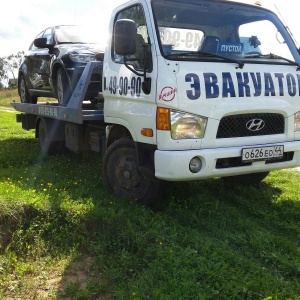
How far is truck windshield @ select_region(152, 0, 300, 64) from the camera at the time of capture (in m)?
4.19

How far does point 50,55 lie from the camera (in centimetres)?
695

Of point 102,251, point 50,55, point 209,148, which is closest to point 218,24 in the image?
point 209,148

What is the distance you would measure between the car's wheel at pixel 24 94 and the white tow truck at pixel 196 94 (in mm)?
3928

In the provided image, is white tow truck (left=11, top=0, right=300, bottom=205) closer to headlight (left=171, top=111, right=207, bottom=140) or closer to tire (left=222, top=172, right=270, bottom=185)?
headlight (left=171, top=111, right=207, bottom=140)

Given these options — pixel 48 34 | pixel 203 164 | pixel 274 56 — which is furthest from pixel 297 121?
pixel 48 34

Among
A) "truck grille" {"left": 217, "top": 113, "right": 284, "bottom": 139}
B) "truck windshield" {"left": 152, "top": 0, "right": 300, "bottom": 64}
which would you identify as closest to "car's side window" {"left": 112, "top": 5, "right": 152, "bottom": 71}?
"truck windshield" {"left": 152, "top": 0, "right": 300, "bottom": 64}

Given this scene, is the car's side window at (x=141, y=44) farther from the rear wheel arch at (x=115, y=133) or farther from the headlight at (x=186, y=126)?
the rear wheel arch at (x=115, y=133)

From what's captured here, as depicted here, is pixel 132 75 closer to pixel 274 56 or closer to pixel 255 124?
pixel 255 124

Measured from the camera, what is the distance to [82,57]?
6.25 m

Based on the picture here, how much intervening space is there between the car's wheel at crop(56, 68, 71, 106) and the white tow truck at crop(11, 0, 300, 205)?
61.3 inches

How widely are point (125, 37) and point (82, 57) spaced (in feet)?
8.39

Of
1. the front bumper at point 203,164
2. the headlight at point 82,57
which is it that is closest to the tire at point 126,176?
the front bumper at point 203,164

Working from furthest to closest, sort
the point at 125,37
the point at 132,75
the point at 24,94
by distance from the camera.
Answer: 1. the point at 24,94
2. the point at 132,75
3. the point at 125,37

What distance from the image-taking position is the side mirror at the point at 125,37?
3.82m
